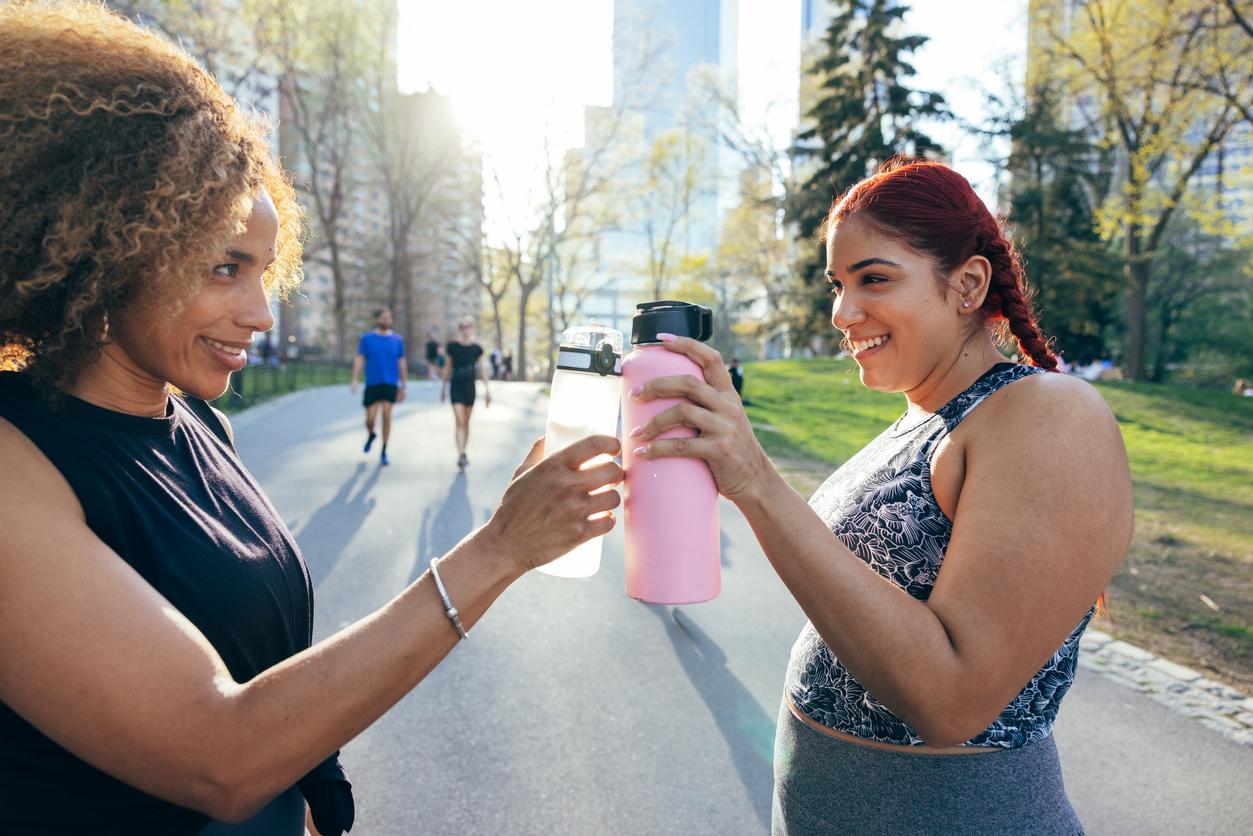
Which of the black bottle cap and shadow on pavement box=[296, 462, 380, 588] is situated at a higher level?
the black bottle cap

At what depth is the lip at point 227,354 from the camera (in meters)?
1.46

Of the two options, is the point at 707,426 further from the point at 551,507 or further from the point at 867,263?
the point at 867,263

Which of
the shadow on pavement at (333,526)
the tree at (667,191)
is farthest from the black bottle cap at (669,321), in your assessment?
the tree at (667,191)

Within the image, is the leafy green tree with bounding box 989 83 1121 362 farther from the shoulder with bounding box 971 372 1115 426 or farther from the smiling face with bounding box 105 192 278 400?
the smiling face with bounding box 105 192 278 400

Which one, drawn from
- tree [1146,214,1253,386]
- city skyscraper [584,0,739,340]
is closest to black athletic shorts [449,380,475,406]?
city skyscraper [584,0,739,340]

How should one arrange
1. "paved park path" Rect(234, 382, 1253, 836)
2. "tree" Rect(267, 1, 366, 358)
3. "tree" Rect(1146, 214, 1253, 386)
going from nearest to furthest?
"paved park path" Rect(234, 382, 1253, 836), "tree" Rect(267, 1, 366, 358), "tree" Rect(1146, 214, 1253, 386)

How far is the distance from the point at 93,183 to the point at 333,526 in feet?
23.2

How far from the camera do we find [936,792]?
150 cm

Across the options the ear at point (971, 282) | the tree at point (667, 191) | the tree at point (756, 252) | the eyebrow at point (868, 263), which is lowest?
the ear at point (971, 282)

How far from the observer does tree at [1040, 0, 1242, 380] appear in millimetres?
19719

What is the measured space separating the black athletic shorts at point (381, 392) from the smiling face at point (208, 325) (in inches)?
423

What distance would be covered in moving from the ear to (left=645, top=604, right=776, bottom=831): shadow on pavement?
2.55 meters

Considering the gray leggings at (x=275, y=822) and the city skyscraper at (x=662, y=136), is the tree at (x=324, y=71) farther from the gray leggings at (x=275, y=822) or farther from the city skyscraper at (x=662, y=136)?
→ the gray leggings at (x=275, y=822)

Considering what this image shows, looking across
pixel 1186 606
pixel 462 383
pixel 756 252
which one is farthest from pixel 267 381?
pixel 756 252
